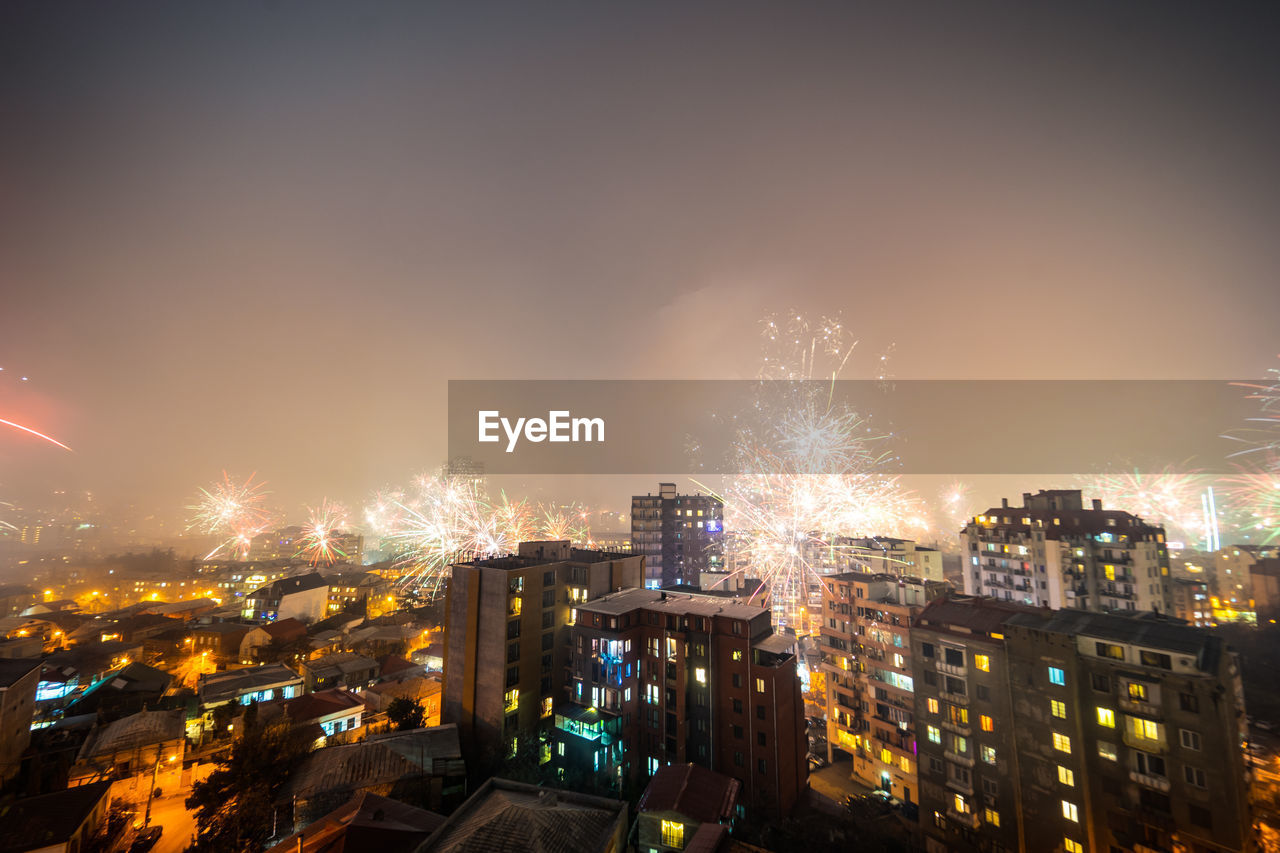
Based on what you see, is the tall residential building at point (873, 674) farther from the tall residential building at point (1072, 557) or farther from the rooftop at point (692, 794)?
the tall residential building at point (1072, 557)

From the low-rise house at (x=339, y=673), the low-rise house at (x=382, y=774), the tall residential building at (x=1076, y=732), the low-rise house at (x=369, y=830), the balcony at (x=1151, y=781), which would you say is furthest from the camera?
the low-rise house at (x=339, y=673)

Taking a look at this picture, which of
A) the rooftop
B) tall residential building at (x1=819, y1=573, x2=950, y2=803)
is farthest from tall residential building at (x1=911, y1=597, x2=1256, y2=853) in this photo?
the rooftop

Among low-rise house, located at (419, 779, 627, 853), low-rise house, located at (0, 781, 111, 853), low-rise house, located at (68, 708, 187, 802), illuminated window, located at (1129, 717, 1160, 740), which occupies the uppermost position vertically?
illuminated window, located at (1129, 717, 1160, 740)

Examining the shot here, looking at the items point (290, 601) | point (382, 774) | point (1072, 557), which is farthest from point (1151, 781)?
point (290, 601)

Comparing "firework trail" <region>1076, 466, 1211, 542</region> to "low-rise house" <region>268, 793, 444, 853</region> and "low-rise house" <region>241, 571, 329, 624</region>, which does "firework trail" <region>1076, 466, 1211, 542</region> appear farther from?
"low-rise house" <region>241, 571, 329, 624</region>

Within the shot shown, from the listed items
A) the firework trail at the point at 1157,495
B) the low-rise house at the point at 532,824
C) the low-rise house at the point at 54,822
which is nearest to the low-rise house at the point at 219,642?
the low-rise house at the point at 54,822

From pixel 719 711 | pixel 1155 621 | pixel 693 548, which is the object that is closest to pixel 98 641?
pixel 719 711

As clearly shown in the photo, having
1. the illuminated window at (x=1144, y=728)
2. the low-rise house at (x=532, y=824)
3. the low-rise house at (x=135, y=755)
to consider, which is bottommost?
the low-rise house at (x=135, y=755)
